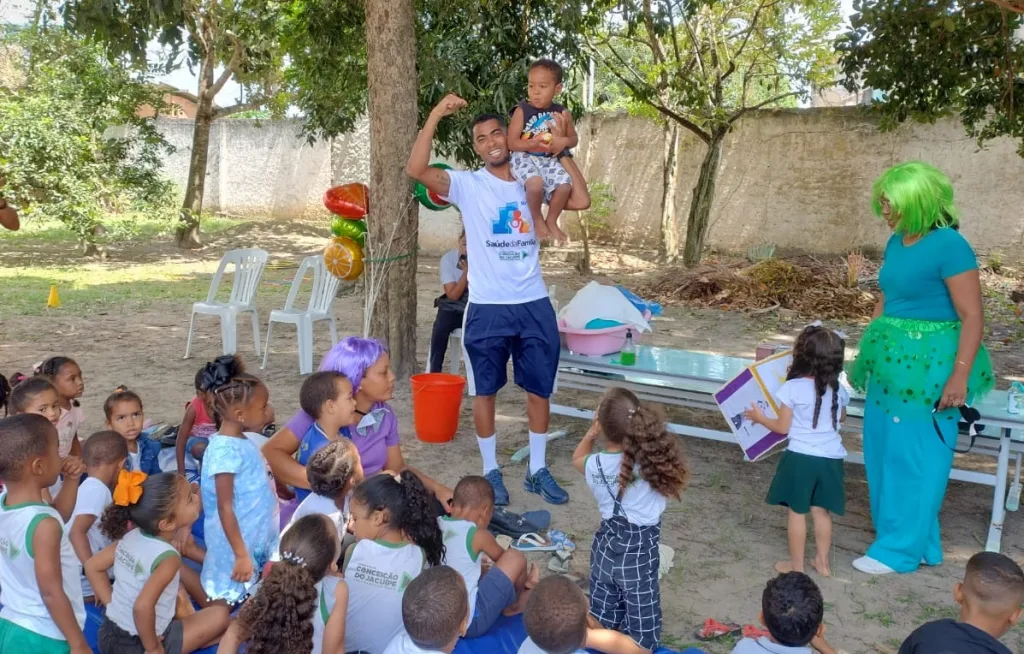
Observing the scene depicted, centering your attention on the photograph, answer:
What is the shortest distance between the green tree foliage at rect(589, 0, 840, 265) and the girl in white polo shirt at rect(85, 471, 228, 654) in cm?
955

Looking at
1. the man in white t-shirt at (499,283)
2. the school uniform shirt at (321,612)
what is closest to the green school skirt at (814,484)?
the man in white t-shirt at (499,283)

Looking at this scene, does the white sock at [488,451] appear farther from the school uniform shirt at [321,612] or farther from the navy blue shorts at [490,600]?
the school uniform shirt at [321,612]

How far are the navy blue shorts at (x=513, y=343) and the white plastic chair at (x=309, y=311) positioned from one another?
8.76 ft

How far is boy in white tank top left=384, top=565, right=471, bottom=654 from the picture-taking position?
2.40m

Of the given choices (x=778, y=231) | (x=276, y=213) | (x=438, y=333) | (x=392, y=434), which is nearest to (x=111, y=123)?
(x=276, y=213)

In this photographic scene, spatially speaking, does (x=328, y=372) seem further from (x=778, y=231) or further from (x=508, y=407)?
(x=778, y=231)

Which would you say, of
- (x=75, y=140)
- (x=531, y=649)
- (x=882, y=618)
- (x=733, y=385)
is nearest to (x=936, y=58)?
(x=733, y=385)

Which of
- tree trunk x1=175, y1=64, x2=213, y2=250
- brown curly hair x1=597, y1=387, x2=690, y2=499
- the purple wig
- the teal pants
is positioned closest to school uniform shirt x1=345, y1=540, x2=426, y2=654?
brown curly hair x1=597, y1=387, x2=690, y2=499

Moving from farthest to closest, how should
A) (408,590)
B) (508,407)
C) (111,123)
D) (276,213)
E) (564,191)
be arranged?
(276,213) → (111,123) → (508,407) → (564,191) → (408,590)

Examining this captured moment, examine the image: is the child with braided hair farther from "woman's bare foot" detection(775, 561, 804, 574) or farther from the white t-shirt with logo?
"woman's bare foot" detection(775, 561, 804, 574)

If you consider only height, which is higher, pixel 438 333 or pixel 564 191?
pixel 564 191

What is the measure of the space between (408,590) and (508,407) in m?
3.77

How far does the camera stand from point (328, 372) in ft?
11.1

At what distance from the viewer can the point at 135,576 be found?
2725mm
